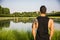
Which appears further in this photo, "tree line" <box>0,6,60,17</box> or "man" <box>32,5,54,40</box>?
"tree line" <box>0,6,60,17</box>

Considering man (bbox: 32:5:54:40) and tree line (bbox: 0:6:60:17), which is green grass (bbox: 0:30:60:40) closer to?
tree line (bbox: 0:6:60:17)

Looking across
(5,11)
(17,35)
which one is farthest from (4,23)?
(17,35)

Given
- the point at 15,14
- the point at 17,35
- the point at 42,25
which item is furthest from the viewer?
the point at 15,14

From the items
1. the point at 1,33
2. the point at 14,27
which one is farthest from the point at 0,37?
the point at 14,27

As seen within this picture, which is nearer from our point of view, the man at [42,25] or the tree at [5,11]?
the man at [42,25]

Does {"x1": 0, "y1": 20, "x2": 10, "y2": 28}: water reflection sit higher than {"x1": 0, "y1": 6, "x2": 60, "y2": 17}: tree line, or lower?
lower

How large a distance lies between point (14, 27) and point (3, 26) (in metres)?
0.31

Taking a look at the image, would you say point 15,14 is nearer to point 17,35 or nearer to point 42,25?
point 17,35

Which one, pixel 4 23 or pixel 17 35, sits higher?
pixel 4 23

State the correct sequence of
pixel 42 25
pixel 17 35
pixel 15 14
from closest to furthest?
pixel 42 25 < pixel 17 35 < pixel 15 14

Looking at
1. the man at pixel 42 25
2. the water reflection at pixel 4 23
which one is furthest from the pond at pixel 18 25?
the man at pixel 42 25

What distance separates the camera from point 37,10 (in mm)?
5496

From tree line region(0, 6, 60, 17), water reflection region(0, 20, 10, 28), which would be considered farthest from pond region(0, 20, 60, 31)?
tree line region(0, 6, 60, 17)

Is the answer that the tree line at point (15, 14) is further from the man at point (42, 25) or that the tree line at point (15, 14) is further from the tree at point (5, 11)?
the man at point (42, 25)
